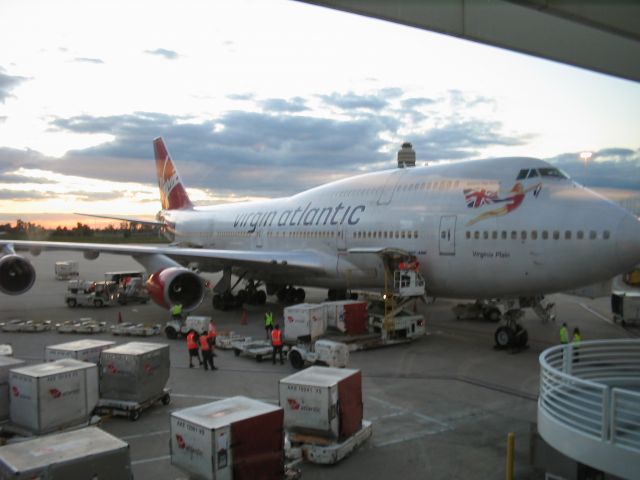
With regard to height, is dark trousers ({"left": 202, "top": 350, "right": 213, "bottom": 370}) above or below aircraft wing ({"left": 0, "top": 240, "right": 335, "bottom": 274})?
below

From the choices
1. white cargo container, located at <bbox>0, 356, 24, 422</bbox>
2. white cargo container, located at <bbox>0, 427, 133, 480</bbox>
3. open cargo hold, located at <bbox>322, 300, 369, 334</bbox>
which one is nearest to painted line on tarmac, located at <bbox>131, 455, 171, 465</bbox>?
white cargo container, located at <bbox>0, 427, 133, 480</bbox>

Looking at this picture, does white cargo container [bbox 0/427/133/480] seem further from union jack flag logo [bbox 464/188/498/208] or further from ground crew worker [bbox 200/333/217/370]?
union jack flag logo [bbox 464/188/498/208]

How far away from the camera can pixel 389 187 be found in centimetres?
1920

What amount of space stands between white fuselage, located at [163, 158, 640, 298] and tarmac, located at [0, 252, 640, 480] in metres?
2.40

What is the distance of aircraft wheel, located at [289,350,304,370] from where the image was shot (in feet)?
44.5

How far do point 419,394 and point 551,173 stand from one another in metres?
7.63

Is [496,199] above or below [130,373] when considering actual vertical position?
above

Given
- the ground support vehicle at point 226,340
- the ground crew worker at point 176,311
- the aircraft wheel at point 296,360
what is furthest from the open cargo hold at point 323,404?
the ground crew worker at point 176,311

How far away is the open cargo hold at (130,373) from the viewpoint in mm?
10211

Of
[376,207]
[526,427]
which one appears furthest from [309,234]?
[526,427]

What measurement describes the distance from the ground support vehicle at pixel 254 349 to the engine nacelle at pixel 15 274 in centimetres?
1072

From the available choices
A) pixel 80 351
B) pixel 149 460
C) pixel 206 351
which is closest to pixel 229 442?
pixel 149 460

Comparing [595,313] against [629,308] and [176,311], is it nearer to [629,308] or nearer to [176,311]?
[629,308]

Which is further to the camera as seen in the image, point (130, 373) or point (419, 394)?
point (419, 394)
